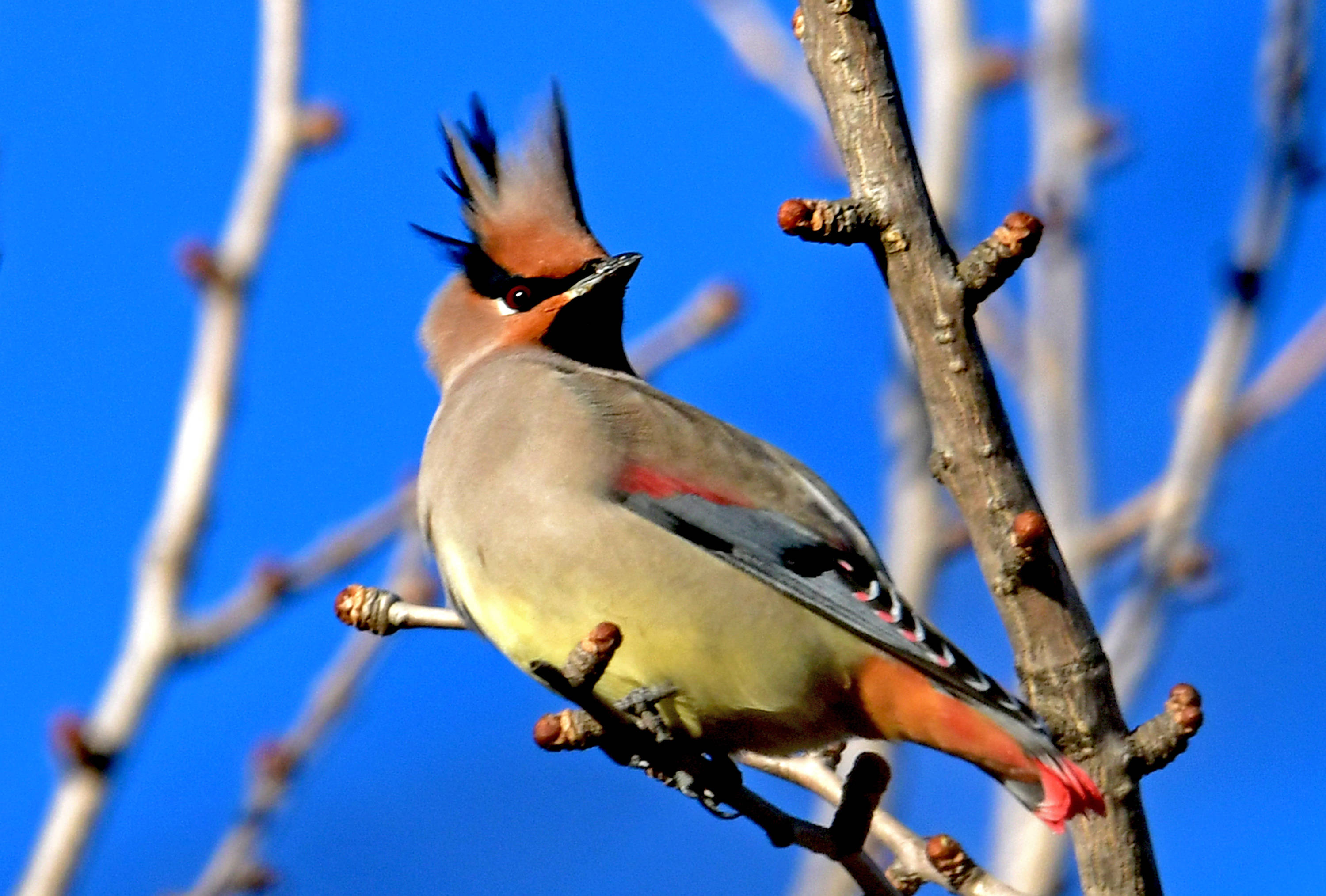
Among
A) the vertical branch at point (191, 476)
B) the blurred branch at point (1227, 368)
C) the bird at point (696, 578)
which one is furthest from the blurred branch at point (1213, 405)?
the vertical branch at point (191, 476)

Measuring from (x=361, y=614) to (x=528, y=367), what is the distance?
933 mm

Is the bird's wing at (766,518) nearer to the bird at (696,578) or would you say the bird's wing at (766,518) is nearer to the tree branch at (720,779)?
the bird at (696,578)

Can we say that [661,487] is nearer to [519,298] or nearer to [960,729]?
[960,729]

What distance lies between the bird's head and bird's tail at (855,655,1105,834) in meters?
1.19

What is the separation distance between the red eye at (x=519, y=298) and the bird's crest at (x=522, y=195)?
0.13ft

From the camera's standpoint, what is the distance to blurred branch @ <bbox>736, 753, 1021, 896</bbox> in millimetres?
2533

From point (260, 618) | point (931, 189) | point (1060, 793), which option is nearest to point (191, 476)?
point (260, 618)

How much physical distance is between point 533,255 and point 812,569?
123 centimetres

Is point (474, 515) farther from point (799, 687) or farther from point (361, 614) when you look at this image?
point (799, 687)

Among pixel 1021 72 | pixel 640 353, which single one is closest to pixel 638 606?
pixel 640 353

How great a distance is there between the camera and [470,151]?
407 centimetres

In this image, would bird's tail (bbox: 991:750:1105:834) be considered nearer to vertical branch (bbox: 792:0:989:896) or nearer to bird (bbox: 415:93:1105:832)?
bird (bbox: 415:93:1105:832)

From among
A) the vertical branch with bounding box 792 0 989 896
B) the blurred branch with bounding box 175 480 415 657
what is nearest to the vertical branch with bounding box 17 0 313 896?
the blurred branch with bounding box 175 480 415 657

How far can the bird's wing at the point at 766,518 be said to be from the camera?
2928 millimetres
